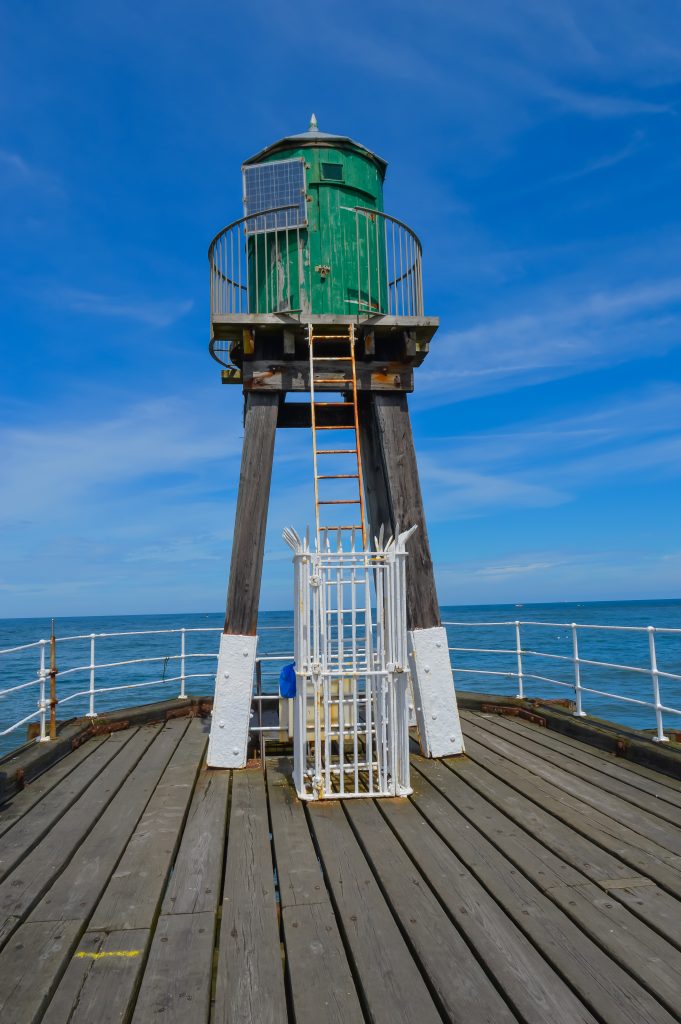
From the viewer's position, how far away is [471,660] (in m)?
39.5

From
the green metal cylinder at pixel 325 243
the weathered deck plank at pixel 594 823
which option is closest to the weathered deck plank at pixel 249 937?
the weathered deck plank at pixel 594 823

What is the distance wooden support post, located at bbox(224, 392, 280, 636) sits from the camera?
6.59 metres

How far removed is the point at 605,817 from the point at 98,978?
336cm

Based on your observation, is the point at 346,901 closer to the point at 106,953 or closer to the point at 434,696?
the point at 106,953

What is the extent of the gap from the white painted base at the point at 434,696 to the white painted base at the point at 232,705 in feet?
5.17

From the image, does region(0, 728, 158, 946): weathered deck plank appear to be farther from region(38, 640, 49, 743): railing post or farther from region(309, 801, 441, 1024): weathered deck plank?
region(309, 801, 441, 1024): weathered deck plank

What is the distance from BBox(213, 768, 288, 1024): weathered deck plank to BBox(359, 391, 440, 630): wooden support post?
8.53ft

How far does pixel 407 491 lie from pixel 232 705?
2636 mm

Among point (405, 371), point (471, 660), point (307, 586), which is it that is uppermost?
point (405, 371)

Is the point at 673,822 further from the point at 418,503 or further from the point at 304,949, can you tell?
the point at 418,503

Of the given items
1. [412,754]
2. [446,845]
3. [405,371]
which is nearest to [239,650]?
[412,754]

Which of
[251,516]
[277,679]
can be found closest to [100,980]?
[251,516]

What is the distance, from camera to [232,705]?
635 centimetres

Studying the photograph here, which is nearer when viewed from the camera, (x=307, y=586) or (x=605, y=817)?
(x=605, y=817)
